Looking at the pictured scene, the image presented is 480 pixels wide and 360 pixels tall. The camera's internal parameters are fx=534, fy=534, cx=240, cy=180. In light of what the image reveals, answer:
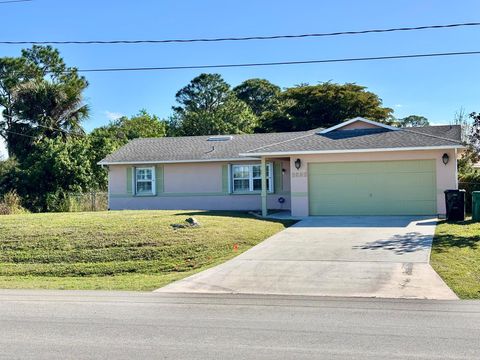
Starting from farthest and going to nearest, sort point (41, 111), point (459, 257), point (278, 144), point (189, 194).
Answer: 1. point (41, 111)
2. point (189, 194)
3. point (278, 144)
4. point (459, 257)

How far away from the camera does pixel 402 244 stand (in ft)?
46.7

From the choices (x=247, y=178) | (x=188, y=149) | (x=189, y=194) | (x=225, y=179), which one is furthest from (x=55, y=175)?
(x=247, y=178)

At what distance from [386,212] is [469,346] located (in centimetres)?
1455

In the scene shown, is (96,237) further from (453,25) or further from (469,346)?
(453,25)

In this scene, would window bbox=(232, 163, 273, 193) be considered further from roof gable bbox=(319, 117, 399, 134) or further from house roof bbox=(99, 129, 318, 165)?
roof gable bbox=(319, 117, 399, 134)

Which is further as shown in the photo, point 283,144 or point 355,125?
point 355,125

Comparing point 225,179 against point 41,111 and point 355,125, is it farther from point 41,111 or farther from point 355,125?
point 41,111

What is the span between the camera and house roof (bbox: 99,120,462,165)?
66.9ft

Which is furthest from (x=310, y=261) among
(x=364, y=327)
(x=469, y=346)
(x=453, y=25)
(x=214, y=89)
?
(x=214, y=89)

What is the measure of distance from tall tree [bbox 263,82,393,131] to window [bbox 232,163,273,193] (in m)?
21.1

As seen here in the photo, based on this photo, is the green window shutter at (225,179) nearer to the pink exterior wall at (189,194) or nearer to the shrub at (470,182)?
the pink exterior wall at (189,194)

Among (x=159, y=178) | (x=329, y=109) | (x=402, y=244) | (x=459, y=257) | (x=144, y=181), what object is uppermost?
(x=329, y=109)

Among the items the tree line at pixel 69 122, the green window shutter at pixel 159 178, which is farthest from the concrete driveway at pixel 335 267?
the tree line at pixel 69 122

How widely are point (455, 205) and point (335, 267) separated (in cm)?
814
